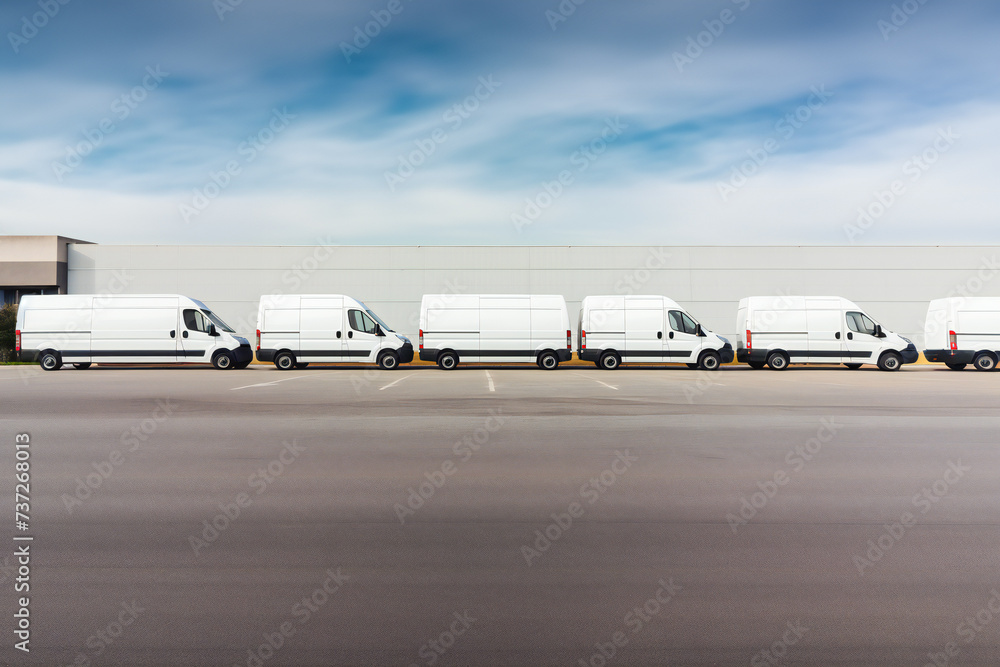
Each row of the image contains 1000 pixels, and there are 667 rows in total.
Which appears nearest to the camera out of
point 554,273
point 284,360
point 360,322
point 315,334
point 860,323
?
point 315,334

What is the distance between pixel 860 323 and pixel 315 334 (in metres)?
19.9

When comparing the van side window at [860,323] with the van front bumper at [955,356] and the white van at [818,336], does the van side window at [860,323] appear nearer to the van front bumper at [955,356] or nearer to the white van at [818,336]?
the white van at [818,336]

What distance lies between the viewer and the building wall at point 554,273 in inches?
1267

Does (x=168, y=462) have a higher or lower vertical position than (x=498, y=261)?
lower

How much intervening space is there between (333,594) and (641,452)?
4.48m

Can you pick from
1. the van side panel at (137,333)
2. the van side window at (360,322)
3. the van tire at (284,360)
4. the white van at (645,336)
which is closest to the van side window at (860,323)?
the white van at (645,336)

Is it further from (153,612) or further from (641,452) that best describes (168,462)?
(641,452)

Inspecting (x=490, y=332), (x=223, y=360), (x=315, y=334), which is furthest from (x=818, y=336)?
(x=223, y=360)

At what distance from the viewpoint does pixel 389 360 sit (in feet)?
79.2

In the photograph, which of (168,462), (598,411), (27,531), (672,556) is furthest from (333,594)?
(598,411)

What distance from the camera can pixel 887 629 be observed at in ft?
10.0

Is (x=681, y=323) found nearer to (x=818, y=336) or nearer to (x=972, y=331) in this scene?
(x=818, y=336)

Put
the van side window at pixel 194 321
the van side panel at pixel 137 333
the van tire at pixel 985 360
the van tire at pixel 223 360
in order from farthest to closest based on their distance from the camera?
the van tire at pixel 985 360
the van tire at pixel 223 360
the van side window at pixel 194 321
the van side panel at pixel 137 333

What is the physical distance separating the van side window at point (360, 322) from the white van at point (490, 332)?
180cm
